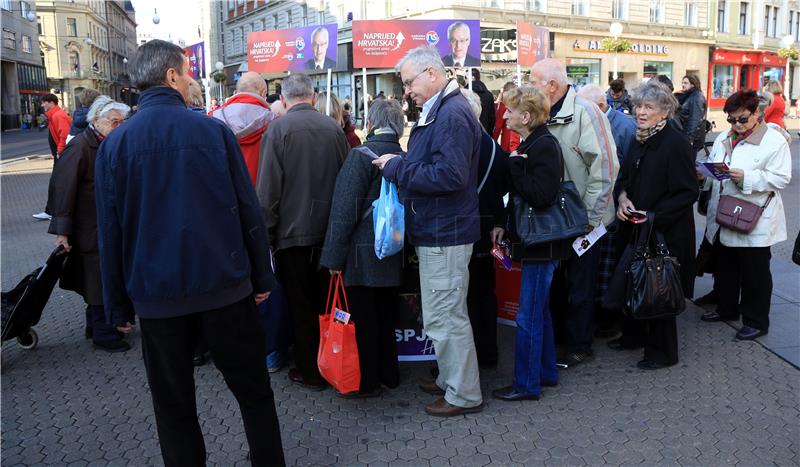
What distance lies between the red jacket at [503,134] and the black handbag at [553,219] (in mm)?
3733

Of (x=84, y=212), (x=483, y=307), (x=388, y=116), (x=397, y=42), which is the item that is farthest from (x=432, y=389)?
(x=397, y=42)

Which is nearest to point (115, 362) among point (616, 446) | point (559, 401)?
point (559, 401)

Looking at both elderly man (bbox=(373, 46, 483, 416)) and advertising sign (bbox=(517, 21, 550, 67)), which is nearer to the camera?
elderly man (bbox=(373, 46, 483, 416))

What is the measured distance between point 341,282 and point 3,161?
79.6ft

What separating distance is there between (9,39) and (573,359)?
56.0m

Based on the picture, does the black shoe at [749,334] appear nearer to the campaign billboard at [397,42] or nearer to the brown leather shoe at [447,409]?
the brown leather shoe at [447,409]

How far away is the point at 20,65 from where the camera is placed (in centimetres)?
5241

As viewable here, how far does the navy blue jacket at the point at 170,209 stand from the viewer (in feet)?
8.46

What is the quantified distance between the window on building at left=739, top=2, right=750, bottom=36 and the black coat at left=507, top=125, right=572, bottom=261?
4743cm

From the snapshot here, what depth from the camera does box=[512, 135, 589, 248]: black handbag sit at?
3824 mm

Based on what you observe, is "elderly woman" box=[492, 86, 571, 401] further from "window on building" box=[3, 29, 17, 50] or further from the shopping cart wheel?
"window on building" box=[3, 29, 17, 50]

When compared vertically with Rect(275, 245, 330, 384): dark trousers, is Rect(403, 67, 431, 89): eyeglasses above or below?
above

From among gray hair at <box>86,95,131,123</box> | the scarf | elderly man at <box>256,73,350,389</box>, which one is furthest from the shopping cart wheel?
the scarf

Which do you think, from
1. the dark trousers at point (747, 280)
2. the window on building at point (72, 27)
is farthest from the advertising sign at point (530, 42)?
the window on building at point (72, 27)
